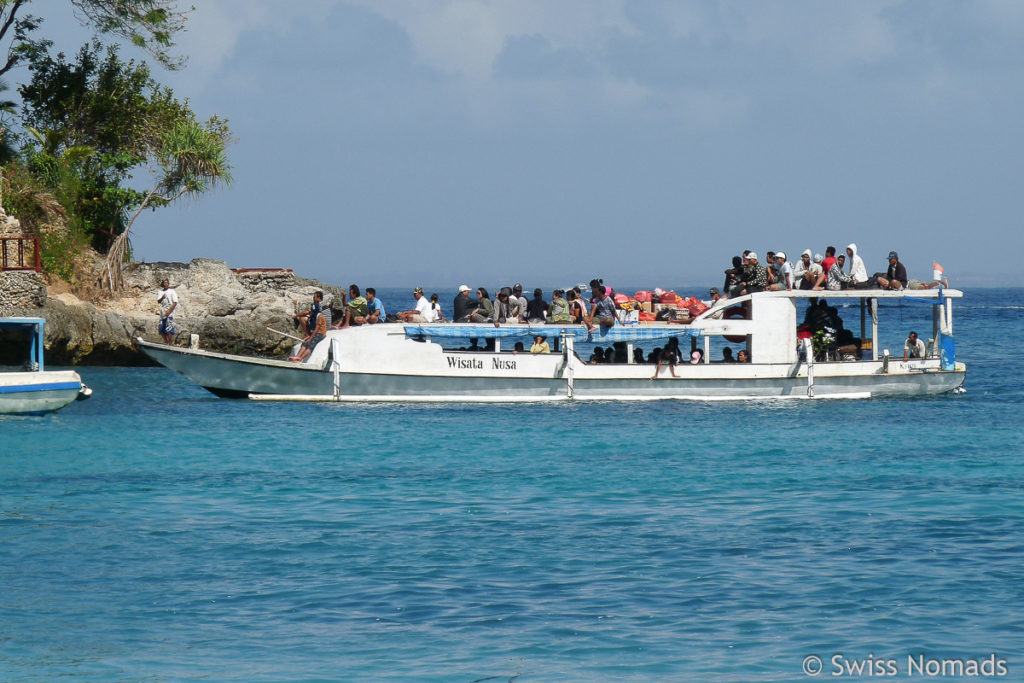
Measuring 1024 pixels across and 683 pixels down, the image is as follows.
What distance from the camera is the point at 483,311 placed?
31.9m

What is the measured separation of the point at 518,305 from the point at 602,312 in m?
2.17

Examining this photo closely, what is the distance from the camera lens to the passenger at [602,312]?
30.3 m

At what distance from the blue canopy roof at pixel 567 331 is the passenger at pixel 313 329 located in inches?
84.0

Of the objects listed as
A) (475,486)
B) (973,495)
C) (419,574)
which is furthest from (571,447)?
(419,574)

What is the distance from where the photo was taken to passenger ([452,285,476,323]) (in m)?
31.5

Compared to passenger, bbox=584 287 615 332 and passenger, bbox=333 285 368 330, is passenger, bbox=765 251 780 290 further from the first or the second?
passenger, bbox=333 285 368 330

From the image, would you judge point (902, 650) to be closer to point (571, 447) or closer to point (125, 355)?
point (571, 447)

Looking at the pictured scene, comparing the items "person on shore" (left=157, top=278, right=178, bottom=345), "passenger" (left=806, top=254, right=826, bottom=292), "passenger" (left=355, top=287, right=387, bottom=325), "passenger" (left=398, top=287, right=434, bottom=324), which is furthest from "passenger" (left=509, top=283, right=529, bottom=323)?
"person on shore" (left=157, top=278, right=178, bottom=345)

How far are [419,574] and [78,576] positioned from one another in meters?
4.03

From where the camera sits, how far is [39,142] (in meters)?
51.0

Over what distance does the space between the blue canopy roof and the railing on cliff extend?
16.9 meters

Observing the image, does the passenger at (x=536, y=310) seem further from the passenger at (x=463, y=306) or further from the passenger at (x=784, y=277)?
the passenger at (x=784, y=277)

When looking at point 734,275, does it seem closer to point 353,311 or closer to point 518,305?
point 518,305

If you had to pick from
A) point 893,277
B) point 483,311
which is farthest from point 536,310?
point 893,277
